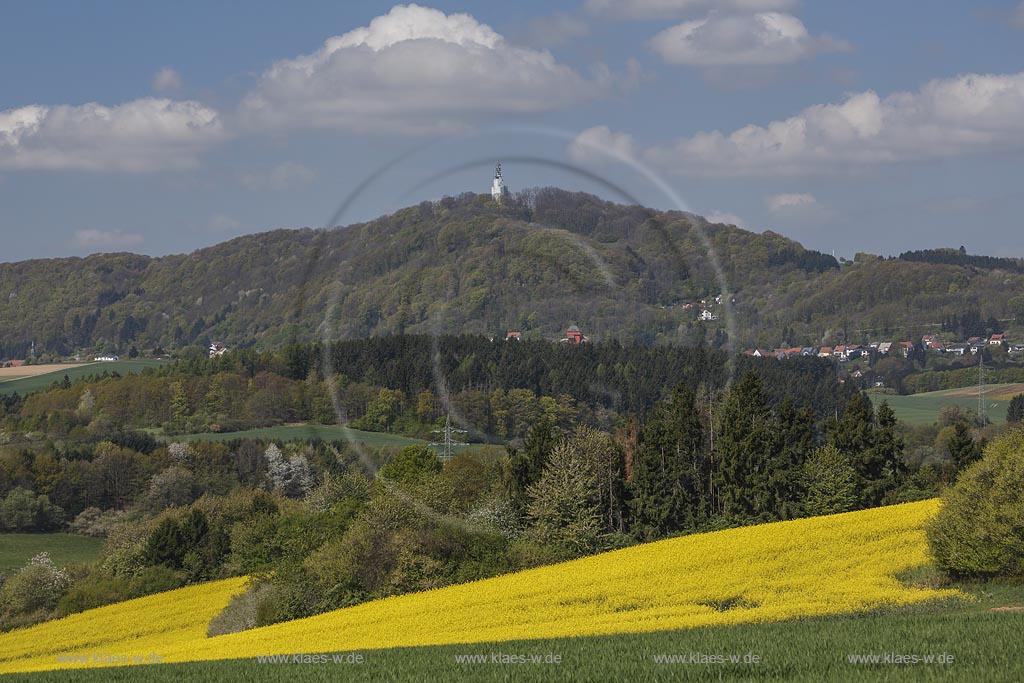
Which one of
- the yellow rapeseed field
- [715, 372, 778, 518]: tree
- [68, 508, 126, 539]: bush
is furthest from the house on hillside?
[68, 508, 126, 539]: bush

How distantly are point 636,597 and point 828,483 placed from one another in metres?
40.3

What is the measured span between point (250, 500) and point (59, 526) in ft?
133

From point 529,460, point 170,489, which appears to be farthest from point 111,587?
point 170,489

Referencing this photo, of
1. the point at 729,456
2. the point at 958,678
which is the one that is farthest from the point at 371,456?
the point at 958,678

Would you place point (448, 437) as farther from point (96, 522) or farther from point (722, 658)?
point (96, 522)

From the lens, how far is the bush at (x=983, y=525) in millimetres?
44219

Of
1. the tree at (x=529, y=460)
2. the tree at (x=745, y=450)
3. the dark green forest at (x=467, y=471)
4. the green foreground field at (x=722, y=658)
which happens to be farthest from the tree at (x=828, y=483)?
the green foreground field at (x=722, y=658)

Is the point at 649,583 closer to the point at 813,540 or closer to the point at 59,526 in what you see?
the point at 813,540

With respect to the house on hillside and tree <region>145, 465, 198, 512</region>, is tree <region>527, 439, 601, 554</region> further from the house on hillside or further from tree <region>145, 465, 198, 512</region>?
tree <region>145, 465, 198, 512</region>

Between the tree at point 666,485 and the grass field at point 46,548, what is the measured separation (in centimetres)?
5571

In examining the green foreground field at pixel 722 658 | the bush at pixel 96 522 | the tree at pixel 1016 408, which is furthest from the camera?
the tree at pixel 1016 408

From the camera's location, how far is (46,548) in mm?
123375

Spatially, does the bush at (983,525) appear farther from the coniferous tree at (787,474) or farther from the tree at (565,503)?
the coniferous tree at (787,474)

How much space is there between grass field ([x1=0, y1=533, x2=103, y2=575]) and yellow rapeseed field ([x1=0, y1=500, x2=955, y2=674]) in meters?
51.0
